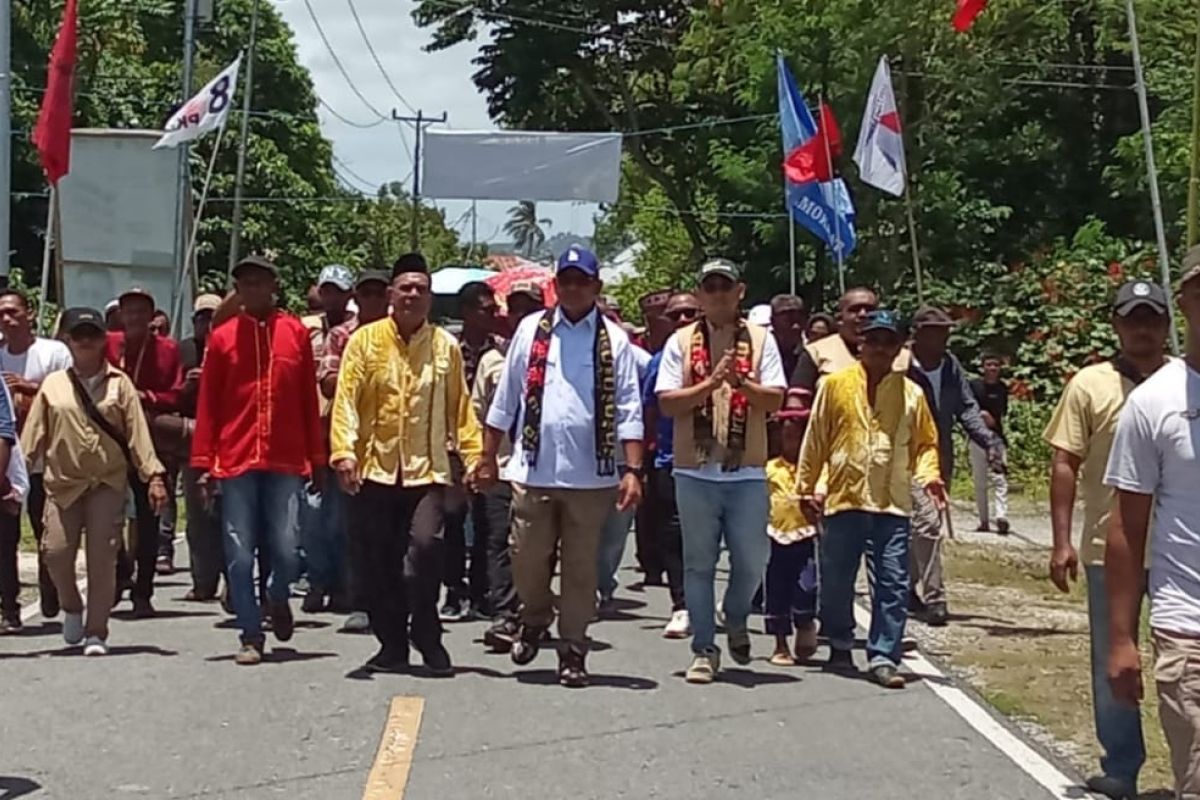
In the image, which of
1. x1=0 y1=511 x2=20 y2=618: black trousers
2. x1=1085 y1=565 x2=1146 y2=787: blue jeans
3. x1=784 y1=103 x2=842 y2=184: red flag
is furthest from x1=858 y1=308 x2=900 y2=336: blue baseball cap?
x1=784 y1=103 x2=842 y2=184: red flag

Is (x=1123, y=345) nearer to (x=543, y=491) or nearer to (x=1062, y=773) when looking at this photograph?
(x=1062, y=773)

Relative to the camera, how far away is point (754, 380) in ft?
30.5

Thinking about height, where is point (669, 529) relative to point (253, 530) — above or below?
below

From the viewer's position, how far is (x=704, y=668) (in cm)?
953

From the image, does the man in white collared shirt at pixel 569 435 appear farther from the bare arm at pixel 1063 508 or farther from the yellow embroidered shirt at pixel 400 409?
the bare arm at pixel 1063 508

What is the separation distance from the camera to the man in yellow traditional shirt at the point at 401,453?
30.7ft

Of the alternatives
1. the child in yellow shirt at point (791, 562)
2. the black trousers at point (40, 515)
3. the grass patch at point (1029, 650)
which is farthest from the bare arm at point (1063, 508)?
the black trousers at point (40, 515)

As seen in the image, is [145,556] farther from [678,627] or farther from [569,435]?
[569,435]

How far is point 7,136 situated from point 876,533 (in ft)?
28.1

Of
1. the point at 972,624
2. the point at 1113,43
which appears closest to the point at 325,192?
the point at 1113,43

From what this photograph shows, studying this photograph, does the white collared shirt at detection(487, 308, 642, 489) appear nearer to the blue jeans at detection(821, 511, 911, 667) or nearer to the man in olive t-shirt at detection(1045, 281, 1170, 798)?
the blue jeans at detection(821, 511, 911, 667)

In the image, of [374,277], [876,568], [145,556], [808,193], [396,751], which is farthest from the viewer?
[808,193]

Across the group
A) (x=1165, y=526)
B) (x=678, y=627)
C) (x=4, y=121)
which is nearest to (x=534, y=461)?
(x=678, y=627)

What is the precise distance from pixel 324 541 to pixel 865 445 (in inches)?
153
